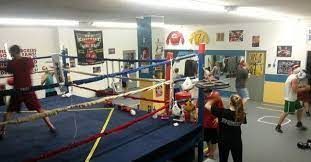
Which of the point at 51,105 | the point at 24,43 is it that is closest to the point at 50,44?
the point at 24,43

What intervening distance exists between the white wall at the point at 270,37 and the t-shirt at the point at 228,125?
663cm

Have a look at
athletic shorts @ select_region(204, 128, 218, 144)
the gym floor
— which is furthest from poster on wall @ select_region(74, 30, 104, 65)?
athletic shorts @ select_region(204, 128, 218, 144)

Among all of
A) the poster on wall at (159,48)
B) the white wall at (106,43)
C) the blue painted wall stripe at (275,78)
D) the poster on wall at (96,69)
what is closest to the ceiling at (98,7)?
the blue painted wall stripe at (275,78)

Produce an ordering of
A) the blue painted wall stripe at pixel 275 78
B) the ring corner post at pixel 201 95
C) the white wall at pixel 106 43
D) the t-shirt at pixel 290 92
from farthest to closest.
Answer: the white wall at pixel 106 43
the blue painted wall stripe at pixel 275 78
the t-shirt at pixel 290 92
the ring corner post at pixel 201 95

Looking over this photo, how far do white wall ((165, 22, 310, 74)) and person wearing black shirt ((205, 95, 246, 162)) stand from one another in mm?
6550

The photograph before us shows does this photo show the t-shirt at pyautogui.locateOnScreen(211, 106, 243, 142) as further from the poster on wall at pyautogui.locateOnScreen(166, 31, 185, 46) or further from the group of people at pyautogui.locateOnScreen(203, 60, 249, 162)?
the poster on wall at pyautogui.locateOnScreen(166, 31, 185, 46)

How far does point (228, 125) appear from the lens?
3.59 meters

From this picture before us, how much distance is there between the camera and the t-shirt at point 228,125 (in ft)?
11.6

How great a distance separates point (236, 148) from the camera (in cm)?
367

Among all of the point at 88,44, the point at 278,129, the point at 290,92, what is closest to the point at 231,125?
the point at 290,92

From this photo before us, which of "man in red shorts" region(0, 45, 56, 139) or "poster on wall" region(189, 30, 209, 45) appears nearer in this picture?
"man in red shorts" region(0, 45, 56, 139)

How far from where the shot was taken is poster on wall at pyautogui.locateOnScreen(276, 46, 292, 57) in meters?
9.11

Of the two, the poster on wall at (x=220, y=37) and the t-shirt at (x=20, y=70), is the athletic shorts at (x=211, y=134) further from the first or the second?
the poster on wall at (x=220, y=37)

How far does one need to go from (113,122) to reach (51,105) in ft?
6.03
